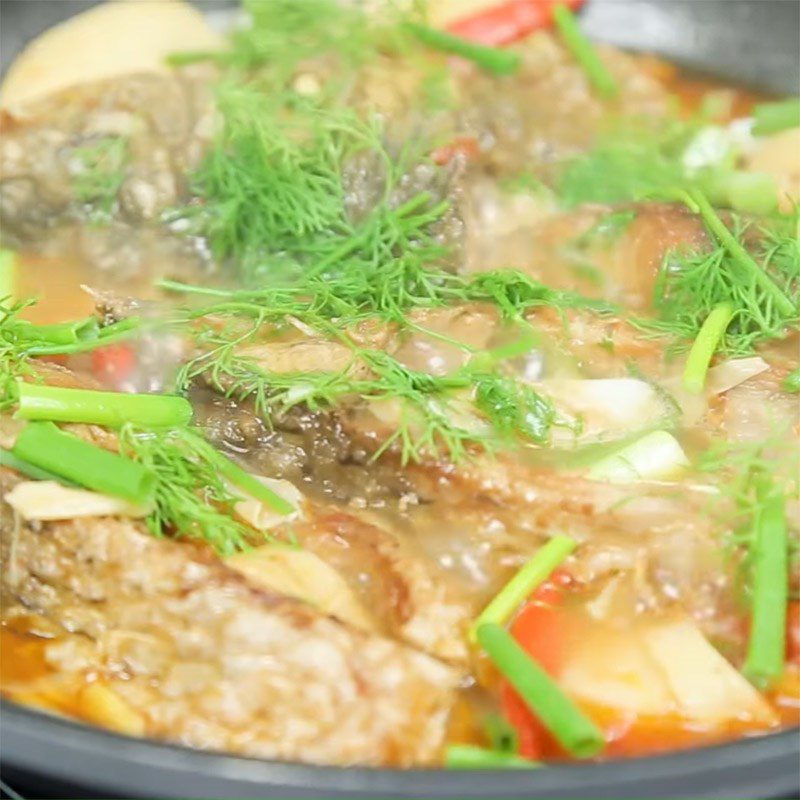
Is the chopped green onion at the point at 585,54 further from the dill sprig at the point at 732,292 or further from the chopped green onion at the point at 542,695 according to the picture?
the chopped green onion at the point at 542,695

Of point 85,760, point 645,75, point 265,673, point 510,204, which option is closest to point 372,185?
point 510,204

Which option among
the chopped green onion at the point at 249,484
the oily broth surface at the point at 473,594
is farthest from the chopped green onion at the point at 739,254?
the chopped green onion at the point at 249,484

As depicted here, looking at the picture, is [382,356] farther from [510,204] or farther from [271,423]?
[510,204]

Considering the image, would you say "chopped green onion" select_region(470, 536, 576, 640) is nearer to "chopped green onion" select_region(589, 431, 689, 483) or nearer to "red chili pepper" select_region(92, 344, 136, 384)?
"chopped green onion" select_region(589, 431, 689, 483)

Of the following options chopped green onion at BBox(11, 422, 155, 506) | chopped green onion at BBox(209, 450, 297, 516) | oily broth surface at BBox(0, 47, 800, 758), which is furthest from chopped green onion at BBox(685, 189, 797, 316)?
chopped green onion at BBox(11, 422, 155, 506)

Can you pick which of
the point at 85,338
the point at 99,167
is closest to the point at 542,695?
the point at 85,338

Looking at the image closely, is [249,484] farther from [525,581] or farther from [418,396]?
[525,581]

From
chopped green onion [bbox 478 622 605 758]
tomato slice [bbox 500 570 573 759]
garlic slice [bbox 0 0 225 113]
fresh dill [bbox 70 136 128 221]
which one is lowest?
tomato slice [bbox 500 570 573 759]
